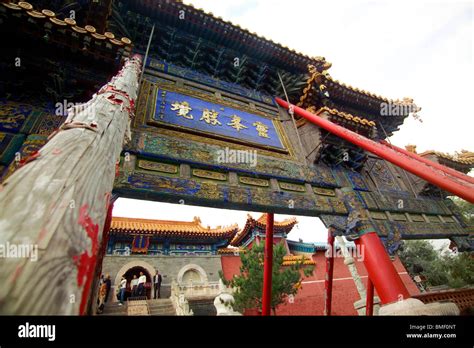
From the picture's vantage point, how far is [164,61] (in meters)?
4.88

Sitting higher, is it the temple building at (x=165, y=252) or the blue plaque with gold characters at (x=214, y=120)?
the blue plaque with gold characters at (x=214, y=120)

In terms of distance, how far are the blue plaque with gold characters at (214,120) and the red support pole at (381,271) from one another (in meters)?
2.19

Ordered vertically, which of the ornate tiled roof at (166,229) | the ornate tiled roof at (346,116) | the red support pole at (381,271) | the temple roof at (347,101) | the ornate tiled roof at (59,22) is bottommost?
the red support pole at (381,271)

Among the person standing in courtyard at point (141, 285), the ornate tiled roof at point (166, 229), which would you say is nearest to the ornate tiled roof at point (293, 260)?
the ornate tiled roof at point (166, 229)

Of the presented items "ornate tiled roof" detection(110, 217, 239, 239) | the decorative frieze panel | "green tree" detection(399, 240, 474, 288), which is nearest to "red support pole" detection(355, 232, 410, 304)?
the decorative frieze panel

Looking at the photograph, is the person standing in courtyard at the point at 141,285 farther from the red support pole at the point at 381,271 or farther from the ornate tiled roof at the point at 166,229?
the red support pole at the point at 381,271

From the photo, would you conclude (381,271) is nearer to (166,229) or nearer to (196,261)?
(196,261)

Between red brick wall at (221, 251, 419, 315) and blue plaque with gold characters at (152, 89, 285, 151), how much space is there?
8.89m

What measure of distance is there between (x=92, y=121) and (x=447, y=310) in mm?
3324

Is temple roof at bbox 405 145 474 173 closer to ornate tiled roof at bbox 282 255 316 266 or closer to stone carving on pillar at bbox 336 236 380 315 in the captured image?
stone carving on pillar at bbox 336 236 380 315

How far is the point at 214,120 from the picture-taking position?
430 cm

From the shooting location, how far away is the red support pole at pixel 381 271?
300 centimetres

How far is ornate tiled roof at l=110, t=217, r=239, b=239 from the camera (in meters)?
12.1
